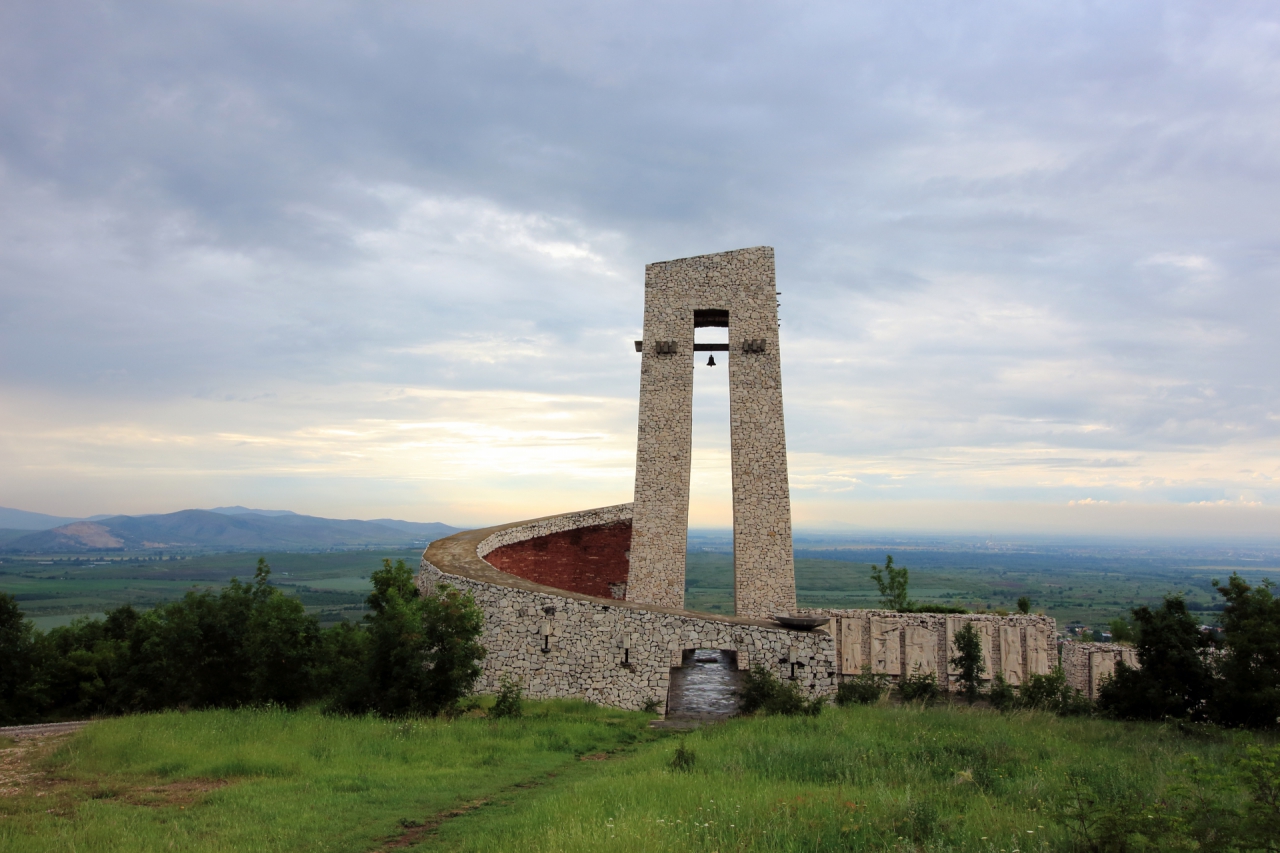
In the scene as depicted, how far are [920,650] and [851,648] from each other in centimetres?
148

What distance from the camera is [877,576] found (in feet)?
74.1

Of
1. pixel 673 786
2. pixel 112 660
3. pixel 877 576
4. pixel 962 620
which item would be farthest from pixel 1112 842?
pixel 112 660

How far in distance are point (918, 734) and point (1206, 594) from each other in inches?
3538

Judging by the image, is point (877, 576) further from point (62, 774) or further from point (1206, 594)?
point (1206, 594)

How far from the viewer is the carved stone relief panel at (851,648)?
55.4 feet

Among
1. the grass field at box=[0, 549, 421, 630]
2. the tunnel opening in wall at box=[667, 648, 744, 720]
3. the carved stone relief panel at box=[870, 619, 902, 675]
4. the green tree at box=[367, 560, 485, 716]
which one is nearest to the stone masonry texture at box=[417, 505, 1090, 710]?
the carved stone relief panel at box=[870, 619, 902, 675]

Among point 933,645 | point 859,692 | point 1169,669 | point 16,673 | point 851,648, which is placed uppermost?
point 1169,669

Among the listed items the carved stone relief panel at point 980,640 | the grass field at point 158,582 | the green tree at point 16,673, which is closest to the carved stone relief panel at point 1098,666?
the carved stone relief panel at point 980,640

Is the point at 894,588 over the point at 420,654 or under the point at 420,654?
over

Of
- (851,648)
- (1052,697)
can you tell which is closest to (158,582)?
(851,648)

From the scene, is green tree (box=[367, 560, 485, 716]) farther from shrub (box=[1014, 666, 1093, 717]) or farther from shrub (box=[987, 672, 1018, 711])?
shrub (box=[1014, 666, 1093, 717])

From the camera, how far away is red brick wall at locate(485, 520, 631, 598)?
881 inches

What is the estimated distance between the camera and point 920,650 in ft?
55.3

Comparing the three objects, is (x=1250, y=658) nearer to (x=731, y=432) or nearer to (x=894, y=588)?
(x=894, y=588)
